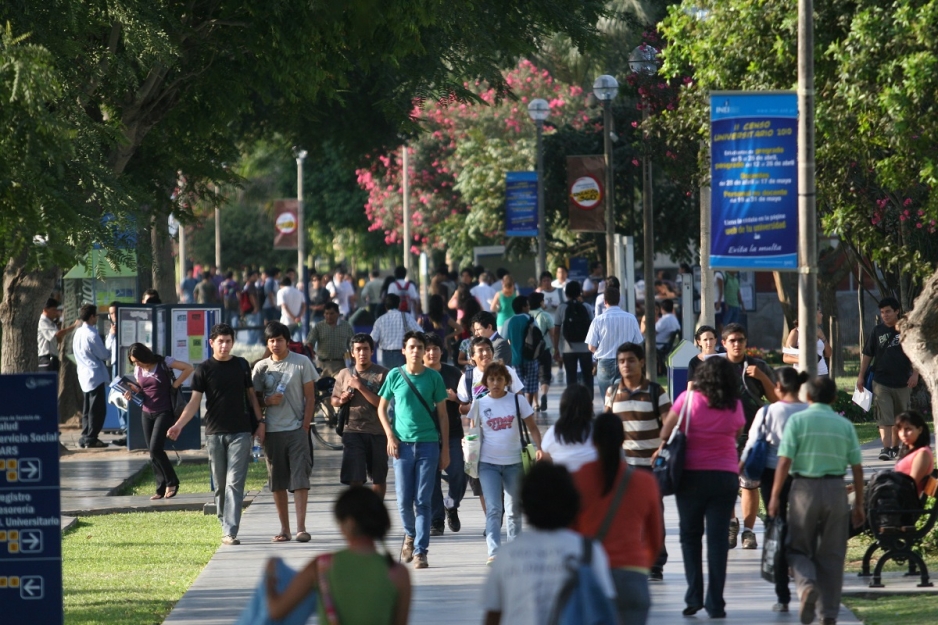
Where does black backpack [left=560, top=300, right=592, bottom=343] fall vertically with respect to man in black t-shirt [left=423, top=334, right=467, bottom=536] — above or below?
above

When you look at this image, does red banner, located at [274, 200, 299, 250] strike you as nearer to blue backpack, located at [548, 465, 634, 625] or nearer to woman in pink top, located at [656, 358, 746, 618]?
woman in pink top, located at [656, 358, 746, 618]

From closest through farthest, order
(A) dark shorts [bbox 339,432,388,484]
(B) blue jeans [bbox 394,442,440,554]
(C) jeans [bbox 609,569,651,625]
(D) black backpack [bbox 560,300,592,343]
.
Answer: (C) jeans [bbox 609,569,651,625] → (B) blue jeans [bbox 394,442,440,554] → (A) dark shorts [bbox 339,432,388,484] → (D) black backpack [bbox 560,300,592,343]

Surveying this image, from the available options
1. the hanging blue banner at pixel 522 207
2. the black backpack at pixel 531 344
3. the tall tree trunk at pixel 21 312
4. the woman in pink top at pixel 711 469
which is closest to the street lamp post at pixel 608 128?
the hanging blue banner at pixel 522 207

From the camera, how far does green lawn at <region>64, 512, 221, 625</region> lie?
32.4 feet

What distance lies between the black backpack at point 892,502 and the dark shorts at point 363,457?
12.0 feet

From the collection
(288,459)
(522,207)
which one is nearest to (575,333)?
(288,459)

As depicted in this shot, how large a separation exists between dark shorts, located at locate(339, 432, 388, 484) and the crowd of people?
0.5 inches

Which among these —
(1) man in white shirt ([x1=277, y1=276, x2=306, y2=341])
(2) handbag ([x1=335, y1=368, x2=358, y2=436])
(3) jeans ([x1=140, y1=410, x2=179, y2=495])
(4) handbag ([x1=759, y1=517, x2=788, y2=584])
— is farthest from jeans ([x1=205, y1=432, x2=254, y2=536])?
(1) man in white shirt ([x1=277, y1=276, x2=306, y2=341])

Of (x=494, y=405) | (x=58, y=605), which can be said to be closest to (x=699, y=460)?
(x=494, y=405)

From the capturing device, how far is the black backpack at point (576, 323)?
20.3 m

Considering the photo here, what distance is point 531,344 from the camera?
19281 mm

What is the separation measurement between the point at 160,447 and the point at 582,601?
10308mm

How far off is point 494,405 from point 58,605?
3486 millimetres

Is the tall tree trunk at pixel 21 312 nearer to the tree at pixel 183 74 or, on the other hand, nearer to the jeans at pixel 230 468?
the tree at pixel 183 74
